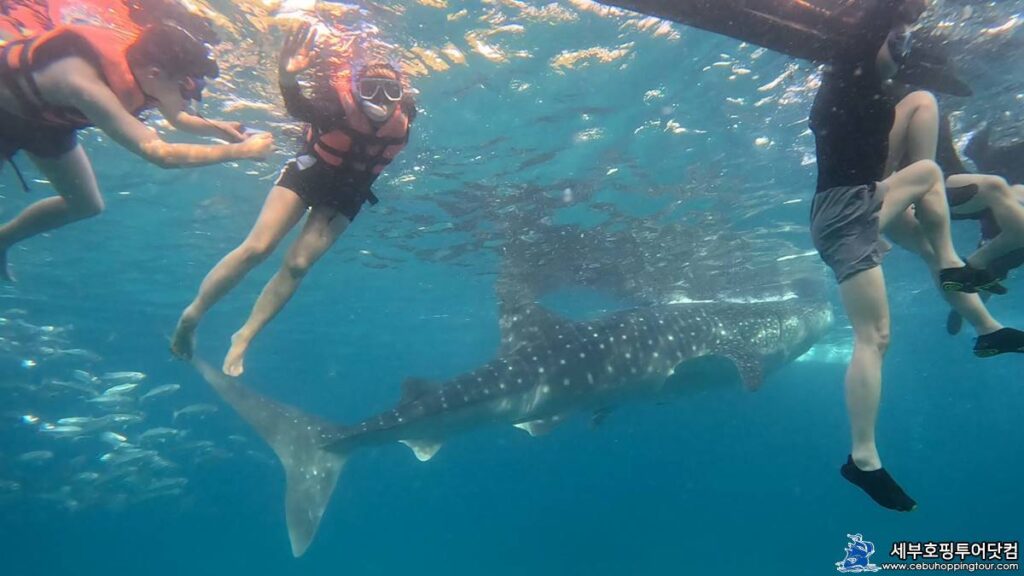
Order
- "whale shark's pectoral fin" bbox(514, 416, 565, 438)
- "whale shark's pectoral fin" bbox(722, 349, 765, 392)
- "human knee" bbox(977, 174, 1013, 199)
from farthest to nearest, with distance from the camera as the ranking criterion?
"whale shark's pectoral fin" bbox(514, 416, 565, 438) → "whale shark's pectoral fin" bbox(722, 349, 765, 392) → "human knee" bbox(977, 174, 1013, 199)

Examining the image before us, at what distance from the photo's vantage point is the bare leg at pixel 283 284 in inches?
213

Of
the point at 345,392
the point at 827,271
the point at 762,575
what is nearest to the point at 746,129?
the point at 827,271

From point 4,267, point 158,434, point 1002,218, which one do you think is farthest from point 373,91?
point 158,434

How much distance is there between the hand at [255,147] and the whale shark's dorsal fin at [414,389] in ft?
20.9

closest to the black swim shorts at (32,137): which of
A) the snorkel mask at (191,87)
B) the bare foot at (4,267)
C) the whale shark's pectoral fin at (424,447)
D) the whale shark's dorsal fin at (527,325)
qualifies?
the snorkel mask at (191,87)

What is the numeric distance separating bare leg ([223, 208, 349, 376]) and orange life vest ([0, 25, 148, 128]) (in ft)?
5.73

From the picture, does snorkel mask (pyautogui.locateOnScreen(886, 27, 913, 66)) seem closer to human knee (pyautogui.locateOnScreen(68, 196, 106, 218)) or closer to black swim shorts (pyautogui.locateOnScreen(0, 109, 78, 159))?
black swim shorts (pyautogui.locateOnScreen(0, 109, 78, 159))

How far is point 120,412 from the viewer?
34.4 m

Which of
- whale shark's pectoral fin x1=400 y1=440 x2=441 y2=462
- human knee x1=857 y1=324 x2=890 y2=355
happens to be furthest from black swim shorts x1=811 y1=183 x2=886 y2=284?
whale shark's pectoral fin x1=400 y1=440 x2=441 y2=462

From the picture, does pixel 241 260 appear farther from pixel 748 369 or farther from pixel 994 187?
pixel 748 369

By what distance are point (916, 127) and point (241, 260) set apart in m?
5.72

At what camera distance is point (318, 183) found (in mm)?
5387

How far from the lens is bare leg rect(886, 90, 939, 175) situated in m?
4.59

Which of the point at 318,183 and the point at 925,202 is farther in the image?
the point at 318,183
